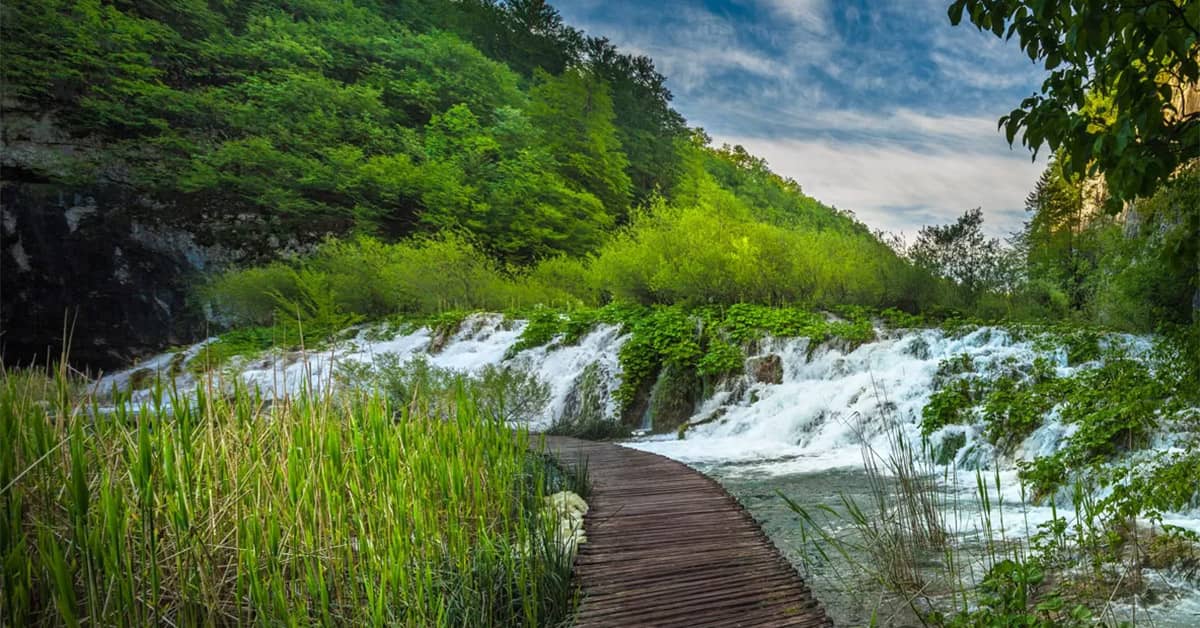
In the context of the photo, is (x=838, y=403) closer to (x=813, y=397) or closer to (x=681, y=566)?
(x=813, y=397)

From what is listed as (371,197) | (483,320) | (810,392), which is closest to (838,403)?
(810,392)

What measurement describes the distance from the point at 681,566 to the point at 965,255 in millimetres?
9022

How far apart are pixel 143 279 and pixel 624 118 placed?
13.4 meters

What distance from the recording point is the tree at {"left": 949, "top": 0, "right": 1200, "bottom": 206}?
4.87 feet

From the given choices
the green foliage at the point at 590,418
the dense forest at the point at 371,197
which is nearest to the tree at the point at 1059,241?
the dense forest at the point at 371,197

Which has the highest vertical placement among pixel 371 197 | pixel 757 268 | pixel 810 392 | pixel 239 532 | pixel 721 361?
pixel 371 197

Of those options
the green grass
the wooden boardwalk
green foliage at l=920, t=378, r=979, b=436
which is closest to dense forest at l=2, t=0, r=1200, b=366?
green foliage at l=920, t=378, r=979, b=436

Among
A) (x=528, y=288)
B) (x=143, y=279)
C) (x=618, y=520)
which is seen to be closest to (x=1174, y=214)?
(x=618, y=520)

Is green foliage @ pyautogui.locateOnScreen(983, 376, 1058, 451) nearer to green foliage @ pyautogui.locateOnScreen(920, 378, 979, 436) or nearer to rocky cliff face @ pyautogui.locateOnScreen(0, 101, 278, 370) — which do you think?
green foliage @ pyautogui.locateOnScreen(920, 378, 979, 436)

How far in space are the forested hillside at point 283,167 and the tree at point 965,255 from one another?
69 centimetres

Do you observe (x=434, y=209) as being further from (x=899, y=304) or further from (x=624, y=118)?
(x=899, y=304)

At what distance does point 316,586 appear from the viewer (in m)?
1.74

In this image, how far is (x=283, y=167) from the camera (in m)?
13.1

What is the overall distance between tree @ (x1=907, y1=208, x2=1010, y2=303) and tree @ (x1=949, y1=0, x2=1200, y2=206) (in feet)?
25.1
